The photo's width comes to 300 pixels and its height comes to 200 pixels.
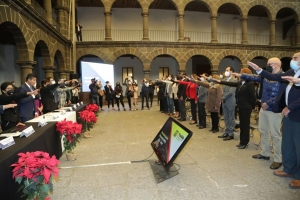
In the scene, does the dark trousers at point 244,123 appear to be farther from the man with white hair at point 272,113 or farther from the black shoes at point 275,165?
the black shoes at point 275,165

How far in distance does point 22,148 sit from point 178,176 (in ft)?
6.85

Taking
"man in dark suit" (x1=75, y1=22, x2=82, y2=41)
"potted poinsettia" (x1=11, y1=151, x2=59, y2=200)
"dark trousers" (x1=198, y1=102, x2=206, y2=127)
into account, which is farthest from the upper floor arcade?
"potted poinsettia" (x1=11, y1=151, x2=59, y2=200)

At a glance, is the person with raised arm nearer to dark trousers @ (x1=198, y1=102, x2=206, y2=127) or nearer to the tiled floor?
the tiled floor

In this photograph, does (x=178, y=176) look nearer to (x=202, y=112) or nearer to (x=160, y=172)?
(x=160, y=172)

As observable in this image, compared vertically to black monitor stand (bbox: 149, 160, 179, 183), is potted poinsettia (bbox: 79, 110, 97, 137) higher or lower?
higher

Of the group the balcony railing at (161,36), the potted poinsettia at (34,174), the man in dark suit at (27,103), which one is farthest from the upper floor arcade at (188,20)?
the potted poinsettia at (34,174)

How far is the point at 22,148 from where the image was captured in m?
2.53

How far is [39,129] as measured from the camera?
11.6 feet

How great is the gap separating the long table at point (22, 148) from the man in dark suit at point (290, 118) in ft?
10.0

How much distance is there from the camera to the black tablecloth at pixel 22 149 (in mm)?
2115

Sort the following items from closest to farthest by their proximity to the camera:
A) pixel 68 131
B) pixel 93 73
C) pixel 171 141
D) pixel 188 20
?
pixel 171 141 → pixel 68 131 → pixel 93 73 → pixel 188 20

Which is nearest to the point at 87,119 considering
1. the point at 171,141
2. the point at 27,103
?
the point at 27,103

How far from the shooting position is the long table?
212 cm

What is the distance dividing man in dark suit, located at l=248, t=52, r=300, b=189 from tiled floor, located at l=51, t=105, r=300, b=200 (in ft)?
0.58
